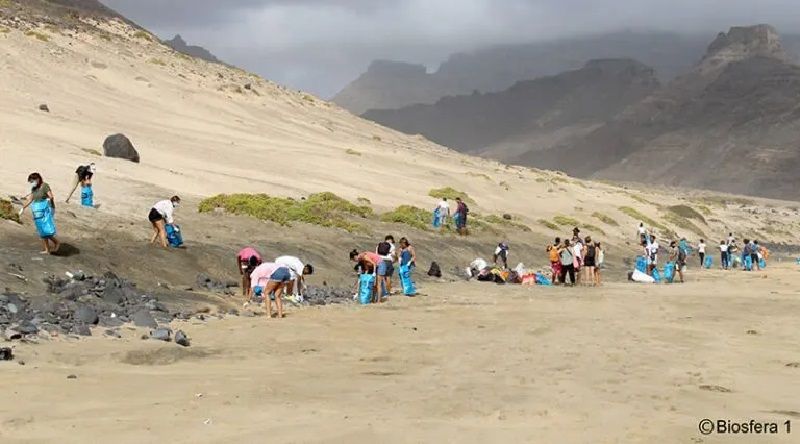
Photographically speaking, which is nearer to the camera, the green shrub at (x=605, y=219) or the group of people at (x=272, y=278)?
the group of people at (x=272, y=278)

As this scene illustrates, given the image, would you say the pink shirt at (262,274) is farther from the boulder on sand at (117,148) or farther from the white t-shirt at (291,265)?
the boulder on sand at (117,148)

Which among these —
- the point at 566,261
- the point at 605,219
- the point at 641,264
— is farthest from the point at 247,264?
the point at 605,219

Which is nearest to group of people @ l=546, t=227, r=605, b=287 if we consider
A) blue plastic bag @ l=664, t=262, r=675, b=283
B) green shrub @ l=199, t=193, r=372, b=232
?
blue plastic bag @ l=664, t=262, r=675, b=283

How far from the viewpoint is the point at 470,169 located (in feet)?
231

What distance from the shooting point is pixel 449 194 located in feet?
161

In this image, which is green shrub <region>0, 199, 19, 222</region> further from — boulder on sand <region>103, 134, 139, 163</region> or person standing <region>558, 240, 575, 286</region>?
boulder on sand <region>103, 134, 139, 163</region>

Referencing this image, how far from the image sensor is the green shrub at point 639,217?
57.3 metres

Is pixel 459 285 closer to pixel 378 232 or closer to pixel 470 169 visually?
pixel 378 232

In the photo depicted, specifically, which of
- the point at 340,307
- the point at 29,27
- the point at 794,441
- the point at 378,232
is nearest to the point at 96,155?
the point at 378,232

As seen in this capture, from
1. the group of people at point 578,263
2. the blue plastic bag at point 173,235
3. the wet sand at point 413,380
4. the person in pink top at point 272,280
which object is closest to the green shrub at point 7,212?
the blue plastic bag at point 173,235

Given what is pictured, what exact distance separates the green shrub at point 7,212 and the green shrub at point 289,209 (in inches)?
332

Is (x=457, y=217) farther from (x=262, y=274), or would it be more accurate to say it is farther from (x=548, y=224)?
(x=262, y=274)

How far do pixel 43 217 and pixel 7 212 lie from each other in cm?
341

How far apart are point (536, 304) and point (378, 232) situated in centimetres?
1236
